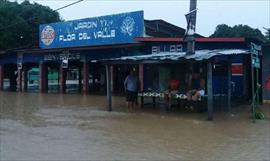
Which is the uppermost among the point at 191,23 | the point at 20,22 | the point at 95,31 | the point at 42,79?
the point at 20,22

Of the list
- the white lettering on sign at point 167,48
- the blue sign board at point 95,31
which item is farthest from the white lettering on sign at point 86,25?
the white lettering on sign at point 167,48

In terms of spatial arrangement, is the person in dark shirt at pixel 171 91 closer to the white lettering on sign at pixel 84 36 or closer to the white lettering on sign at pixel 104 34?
the white lettering on sign at pixel 104 34

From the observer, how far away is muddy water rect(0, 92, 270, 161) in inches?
363

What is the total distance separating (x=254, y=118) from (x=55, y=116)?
699 cm

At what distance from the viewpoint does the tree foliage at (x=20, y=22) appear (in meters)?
44.1

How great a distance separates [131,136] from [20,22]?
33.7 metres

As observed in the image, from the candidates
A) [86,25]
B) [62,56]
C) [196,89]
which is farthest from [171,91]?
[62,56]

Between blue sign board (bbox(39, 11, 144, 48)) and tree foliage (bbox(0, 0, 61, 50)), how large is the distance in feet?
38.9

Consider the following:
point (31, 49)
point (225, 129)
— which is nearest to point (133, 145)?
point (225, 129)

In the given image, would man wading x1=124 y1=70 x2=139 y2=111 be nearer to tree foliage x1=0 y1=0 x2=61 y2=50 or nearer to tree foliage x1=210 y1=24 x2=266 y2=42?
tree foliage x1=0 y1=0 x2=61 y2=50

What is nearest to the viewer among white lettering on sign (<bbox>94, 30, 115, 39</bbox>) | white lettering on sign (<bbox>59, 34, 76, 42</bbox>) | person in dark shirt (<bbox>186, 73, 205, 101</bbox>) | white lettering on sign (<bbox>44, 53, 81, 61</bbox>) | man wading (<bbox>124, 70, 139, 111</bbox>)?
person in dark shirt (<bbox>186, 73, 205, 101</bbox>)

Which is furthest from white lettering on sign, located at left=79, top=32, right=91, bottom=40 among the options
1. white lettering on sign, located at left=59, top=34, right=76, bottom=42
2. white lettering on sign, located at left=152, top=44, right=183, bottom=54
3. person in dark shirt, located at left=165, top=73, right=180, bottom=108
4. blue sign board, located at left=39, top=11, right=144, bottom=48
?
person in dark shirt, located at left=165, top=73, right=180, bottom=108

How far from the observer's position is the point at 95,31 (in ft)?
90.9

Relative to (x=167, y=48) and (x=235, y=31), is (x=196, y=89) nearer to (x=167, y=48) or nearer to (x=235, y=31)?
(x=167, y=48)
